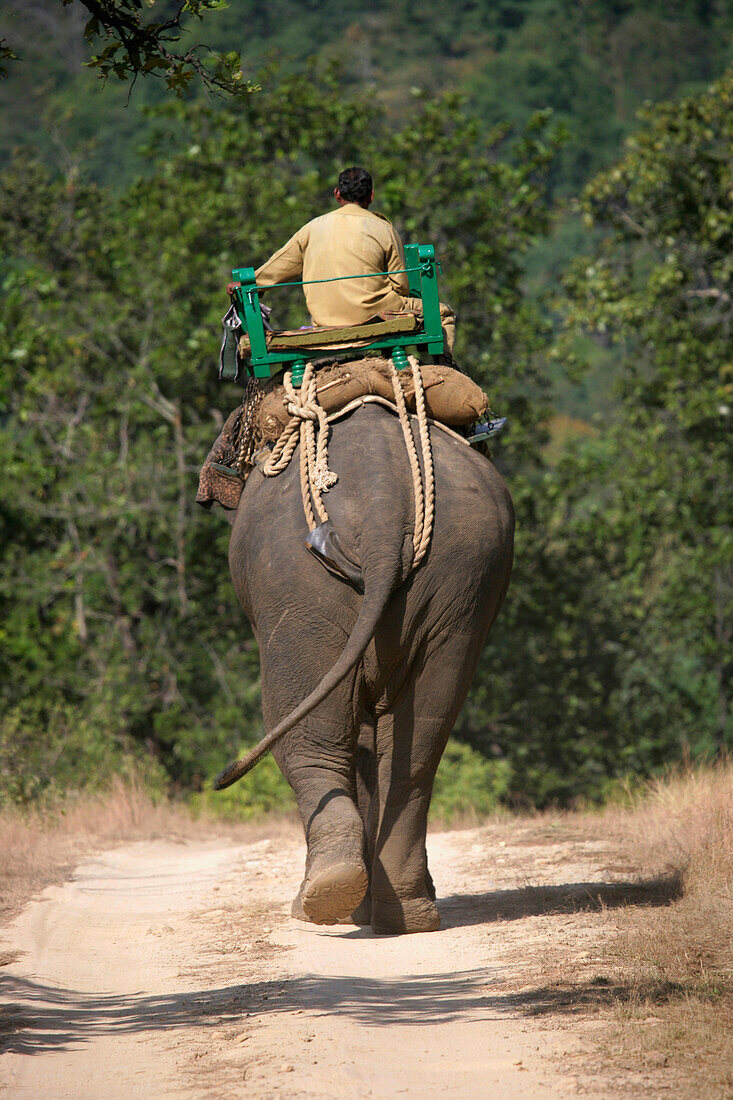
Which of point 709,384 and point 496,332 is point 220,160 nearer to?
point 496,332

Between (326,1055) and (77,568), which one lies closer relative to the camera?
(326,1055)

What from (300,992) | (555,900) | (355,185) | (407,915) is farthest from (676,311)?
(300,992)

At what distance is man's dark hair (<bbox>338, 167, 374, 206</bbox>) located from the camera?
6043 millimetres

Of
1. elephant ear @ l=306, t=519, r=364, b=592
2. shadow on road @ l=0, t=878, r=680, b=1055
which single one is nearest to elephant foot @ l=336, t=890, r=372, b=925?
shadow on road @ l=0, t=878, r=680, b=1055

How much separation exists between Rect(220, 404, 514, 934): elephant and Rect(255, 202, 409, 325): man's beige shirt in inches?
27.7

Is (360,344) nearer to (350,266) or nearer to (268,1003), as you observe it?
(350,266)

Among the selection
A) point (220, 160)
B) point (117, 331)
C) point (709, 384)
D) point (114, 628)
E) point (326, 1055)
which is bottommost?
point (114, 628)

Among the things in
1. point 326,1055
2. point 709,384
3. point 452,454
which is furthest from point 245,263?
point 326,1055

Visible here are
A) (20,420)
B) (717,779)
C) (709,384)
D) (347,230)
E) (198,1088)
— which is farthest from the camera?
(20,420)

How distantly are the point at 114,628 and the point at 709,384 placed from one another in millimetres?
7263

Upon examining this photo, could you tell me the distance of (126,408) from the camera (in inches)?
550

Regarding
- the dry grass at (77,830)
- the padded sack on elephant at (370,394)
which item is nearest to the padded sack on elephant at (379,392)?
the padded sack on elephant at (370,394)

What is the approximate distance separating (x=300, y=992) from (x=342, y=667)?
1119 millimetres

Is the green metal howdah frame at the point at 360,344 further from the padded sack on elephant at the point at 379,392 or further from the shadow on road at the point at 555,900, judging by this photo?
the shadow on road at the point at 555,900
